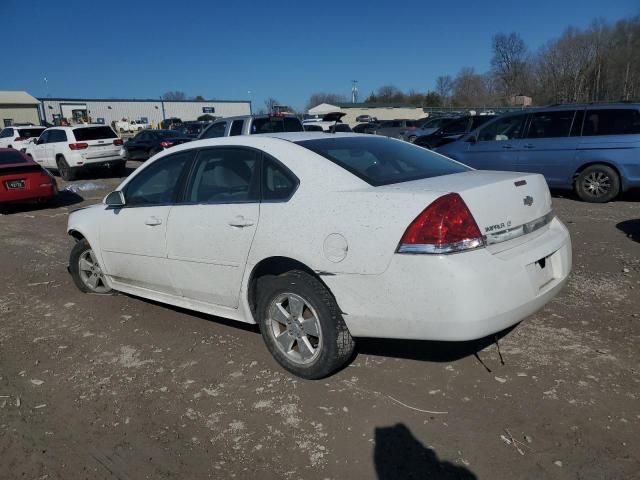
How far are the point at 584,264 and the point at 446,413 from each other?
139 inches

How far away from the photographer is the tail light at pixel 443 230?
2.63 m

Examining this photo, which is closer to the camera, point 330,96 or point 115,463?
point 115,463

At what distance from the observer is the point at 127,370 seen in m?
3.63

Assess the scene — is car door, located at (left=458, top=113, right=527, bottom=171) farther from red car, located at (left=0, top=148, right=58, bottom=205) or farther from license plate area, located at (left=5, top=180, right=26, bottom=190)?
license plate area, located at (left=5, top=180, right=26, bottom=190)

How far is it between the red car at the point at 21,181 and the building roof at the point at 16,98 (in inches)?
2301

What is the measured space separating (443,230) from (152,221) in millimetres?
→ 2449

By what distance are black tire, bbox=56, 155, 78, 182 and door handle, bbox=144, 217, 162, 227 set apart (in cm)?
1363

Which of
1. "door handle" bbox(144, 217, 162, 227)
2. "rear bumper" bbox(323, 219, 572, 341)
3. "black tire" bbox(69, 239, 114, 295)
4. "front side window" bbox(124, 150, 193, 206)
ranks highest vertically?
"front side window" bbox(124, 150, 193, 206)

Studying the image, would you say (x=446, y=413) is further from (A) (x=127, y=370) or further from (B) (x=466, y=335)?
(A) (x=127, y=370)

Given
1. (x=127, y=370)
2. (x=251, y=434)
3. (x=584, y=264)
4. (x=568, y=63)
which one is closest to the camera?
(x=251, y=434)

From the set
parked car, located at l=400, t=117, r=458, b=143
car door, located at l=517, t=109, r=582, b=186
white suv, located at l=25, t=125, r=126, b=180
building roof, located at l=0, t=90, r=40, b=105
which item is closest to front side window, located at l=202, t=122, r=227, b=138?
white suv, located at l=25, t=125, r=126, b=180

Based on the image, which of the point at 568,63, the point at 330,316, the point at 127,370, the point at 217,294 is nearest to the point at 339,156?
the point at 330,316

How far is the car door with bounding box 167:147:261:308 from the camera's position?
3424 mm

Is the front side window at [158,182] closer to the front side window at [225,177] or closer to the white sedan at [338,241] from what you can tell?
the white sedan at [338,241]
